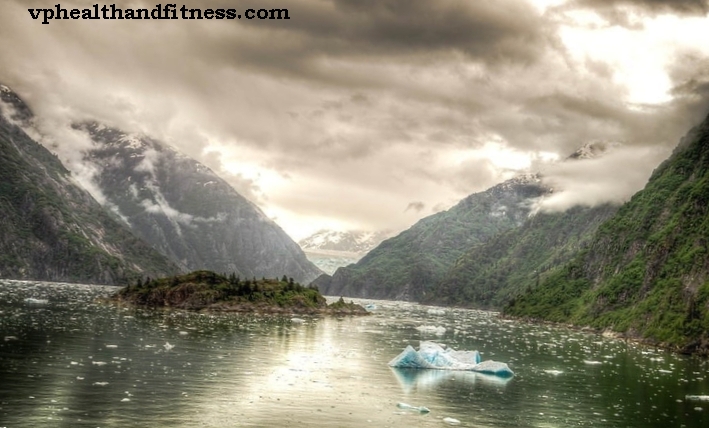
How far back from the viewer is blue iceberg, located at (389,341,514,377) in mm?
67688

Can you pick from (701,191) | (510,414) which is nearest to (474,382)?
(510,414)

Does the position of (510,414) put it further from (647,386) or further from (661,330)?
(661,330)

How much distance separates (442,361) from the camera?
70938 mm

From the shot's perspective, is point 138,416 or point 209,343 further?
point 209,343

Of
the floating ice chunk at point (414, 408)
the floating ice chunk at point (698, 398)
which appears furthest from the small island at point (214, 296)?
the floating ice chunk at point (698, 398)

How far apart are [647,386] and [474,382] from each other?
763 inches

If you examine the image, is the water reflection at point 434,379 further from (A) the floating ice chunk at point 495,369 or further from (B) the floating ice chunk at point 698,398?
(B) the floating ice chunk at point 698,398

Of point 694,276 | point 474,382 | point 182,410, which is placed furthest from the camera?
point 694,276

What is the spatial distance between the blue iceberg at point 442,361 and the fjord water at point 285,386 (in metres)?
1.98

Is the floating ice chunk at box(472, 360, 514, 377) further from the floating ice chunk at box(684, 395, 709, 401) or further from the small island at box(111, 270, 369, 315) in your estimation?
the small island at box(111, 270, 369, 315)

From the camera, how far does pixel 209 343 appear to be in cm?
8056

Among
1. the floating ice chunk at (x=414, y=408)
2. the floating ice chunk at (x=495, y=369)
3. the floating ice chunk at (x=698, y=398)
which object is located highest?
the floating ice chunk at (x=495, y=369)

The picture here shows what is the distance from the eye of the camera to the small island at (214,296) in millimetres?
168875

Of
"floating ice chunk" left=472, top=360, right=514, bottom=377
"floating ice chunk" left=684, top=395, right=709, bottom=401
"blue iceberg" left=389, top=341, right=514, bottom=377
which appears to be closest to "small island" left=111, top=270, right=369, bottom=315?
"blue iceberg" left=389, top=341, right=514, bottom=377
